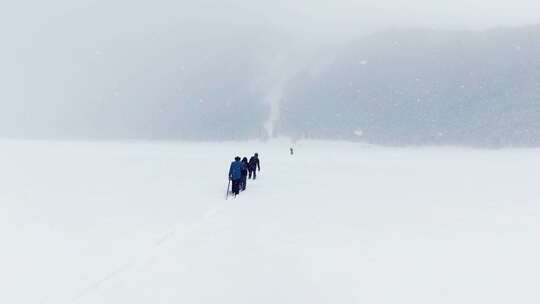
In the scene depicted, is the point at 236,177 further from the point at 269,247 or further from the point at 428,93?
the point at 428,93

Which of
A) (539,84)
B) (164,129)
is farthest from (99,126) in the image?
(539,84)

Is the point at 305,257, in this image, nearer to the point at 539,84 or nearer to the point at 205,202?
the point at 205,202

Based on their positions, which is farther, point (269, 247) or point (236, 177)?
point (236, 177)

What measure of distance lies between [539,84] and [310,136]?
65.9 m

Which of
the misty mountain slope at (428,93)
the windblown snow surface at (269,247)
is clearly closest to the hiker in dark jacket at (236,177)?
the windblown snow surface at (269,247)

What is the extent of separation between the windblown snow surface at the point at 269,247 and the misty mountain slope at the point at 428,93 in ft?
320

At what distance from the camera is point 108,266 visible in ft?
30.1

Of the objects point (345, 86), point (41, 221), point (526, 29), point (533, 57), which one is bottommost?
point (41, 221)

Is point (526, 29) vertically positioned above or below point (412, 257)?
above

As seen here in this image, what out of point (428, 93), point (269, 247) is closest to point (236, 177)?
point (269, 247)

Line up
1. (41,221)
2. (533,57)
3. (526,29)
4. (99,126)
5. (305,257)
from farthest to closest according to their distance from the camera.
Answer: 1. (99,126)
2. (526,29)
3. (533,57)
4. (41,221)
5. (305,257)

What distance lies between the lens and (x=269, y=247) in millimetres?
9555

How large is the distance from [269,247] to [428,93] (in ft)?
509

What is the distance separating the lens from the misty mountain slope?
126m
